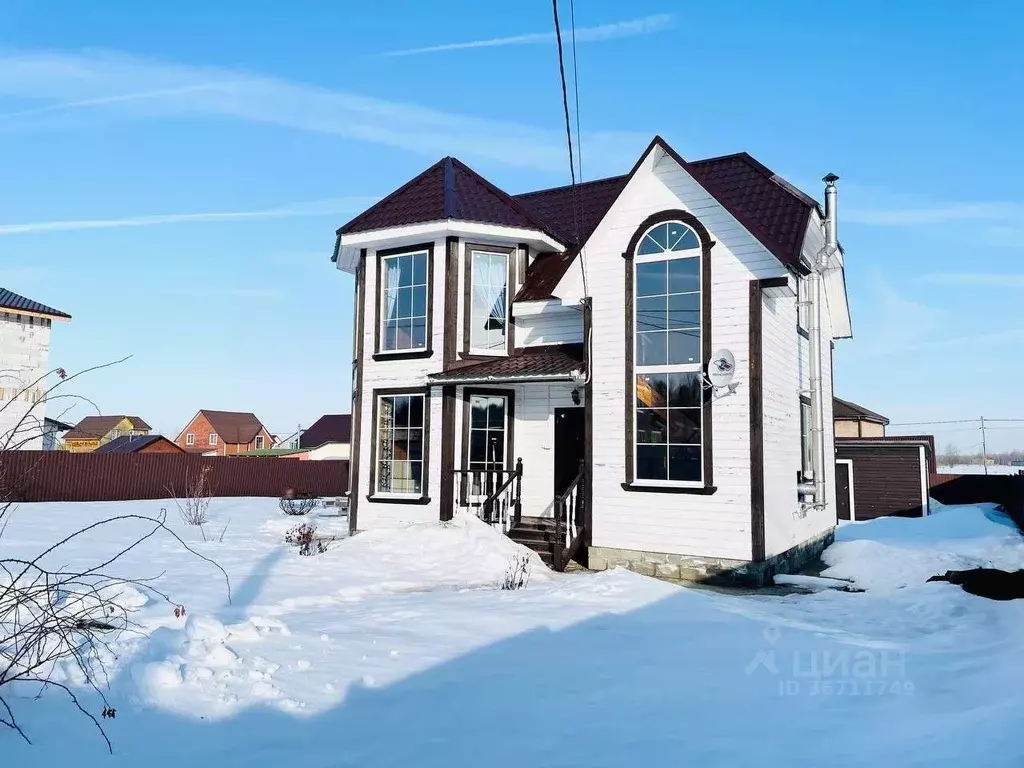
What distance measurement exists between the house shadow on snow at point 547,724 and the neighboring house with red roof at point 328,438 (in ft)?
148

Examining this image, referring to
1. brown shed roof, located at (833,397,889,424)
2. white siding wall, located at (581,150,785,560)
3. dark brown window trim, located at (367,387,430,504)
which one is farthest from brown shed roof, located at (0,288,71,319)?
brown shed roof, located at (833,397,889,424)

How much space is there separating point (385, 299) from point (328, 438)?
41.5m

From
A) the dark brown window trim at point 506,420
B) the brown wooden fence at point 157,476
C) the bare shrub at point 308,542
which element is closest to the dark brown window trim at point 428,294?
the dark brown window trim at point 506,420

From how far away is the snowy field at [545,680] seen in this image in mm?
4039

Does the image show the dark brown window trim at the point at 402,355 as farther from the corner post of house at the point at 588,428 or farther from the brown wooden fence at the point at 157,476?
the brown wooden fence at the point at 157,476

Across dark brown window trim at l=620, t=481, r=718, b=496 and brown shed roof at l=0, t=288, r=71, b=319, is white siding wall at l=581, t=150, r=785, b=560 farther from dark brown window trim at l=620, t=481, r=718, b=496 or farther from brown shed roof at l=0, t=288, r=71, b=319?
brown shed roof at l=0, t=288, r=71, b=319

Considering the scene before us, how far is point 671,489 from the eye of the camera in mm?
10375

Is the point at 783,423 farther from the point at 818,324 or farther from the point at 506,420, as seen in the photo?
the point at 506,420

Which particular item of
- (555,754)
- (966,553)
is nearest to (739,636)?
(555,754)

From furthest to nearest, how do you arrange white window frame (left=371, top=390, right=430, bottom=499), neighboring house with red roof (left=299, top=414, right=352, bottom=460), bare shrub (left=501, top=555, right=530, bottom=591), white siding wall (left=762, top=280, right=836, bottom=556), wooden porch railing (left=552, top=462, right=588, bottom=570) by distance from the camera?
neighboring house with red roof (left=299, top=414, right=352, bottom=460)
white window frame (left=371, top=390, right=430, bottom=499)
wooden porch railing (left=552, top=462, right=588, bottom=570)
white siding wall (left=762, top=280, right=836, bottom=556)
bare shrub (left=501, top=555, right=530, bottom=591)

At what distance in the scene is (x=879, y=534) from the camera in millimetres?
17281

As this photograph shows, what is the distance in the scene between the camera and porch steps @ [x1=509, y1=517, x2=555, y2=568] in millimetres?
11260

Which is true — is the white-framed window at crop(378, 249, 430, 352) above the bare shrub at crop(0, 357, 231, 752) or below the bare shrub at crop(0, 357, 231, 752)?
above

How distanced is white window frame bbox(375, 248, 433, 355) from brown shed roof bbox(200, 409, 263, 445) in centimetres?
5426
